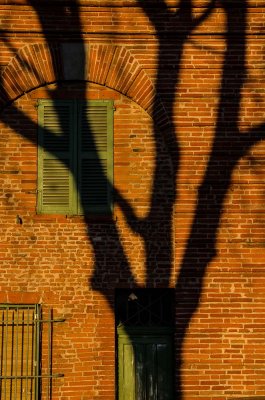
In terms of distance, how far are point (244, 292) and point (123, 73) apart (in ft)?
12.5

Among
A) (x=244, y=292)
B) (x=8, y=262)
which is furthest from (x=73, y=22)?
(x=244, y=292)

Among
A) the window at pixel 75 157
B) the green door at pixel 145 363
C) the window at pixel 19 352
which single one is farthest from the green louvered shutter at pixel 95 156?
the green door at pixel 145 363

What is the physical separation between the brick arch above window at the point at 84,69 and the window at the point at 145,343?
2.86 metres

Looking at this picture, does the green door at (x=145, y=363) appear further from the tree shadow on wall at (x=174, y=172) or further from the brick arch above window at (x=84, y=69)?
the brick arch above window at (x=84, y=69)

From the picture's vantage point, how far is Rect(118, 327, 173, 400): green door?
27.1 feet

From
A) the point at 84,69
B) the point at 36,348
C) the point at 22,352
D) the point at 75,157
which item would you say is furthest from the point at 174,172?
the point at 22,352

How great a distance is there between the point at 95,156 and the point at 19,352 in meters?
3.13

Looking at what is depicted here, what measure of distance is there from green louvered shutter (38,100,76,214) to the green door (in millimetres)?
2158

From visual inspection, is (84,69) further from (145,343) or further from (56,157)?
(145,343)

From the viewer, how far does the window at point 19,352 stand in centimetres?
799

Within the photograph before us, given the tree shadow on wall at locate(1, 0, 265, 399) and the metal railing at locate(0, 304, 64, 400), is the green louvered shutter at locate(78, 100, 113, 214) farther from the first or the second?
the metal railing at locate(0, 304, 64, 400)

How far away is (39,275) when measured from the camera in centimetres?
825

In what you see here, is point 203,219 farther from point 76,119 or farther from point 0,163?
point 0,163

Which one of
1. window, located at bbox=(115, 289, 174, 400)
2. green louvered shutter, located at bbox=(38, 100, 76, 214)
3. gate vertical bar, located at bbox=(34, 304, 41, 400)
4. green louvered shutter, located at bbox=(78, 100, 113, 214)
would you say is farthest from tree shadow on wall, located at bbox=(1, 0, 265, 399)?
gate vertical bar, located at bbox=(34, 304, 41, 400)
